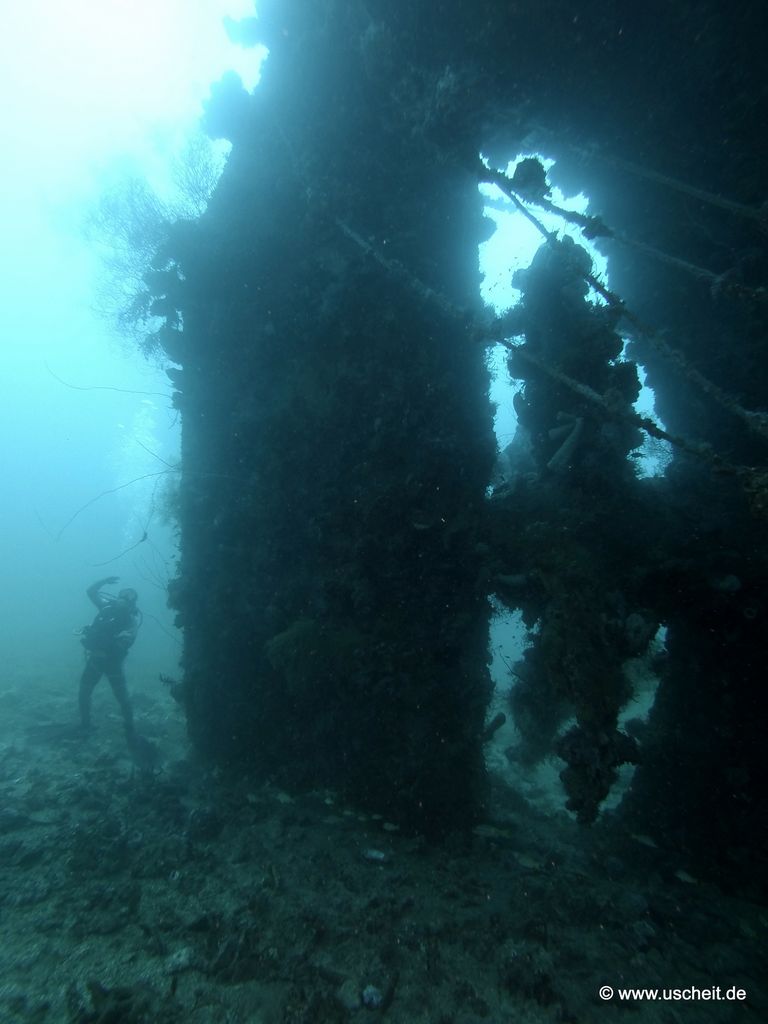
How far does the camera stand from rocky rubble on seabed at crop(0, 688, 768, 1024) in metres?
3.56

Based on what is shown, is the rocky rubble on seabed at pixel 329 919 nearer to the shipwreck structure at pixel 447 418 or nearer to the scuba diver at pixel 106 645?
the shipwreck structure at pixel 447 418

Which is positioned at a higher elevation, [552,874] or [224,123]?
[224,123]

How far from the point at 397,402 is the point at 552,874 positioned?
5.89 meters

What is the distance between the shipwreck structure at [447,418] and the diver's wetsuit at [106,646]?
5.59 m

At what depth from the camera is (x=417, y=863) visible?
5.32 m

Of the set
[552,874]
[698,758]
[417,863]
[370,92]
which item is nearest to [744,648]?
[698,758]

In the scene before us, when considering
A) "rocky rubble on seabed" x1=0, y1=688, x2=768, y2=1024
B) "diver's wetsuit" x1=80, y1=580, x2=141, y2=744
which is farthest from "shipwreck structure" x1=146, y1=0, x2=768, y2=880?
"diver's wetsuit" x1=80, y1=580, x2=141, y2=744

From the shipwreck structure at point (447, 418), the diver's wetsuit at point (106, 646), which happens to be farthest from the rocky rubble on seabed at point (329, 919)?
the diver's wetsuit at point (106, 646)

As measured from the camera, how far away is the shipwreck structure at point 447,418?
5.64 meters

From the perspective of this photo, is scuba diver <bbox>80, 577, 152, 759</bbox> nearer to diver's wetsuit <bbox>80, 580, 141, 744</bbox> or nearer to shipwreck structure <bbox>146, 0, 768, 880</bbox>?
diver's wetsuit <bbox>80, 580, 141, 744</bbox>

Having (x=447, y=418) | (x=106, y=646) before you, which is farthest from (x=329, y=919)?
(x=106, y=646)

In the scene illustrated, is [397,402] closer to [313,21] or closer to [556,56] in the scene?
[556,56]

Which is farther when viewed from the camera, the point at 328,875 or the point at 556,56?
the point at 556,56

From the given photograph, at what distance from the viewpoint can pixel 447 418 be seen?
6.51 metres
